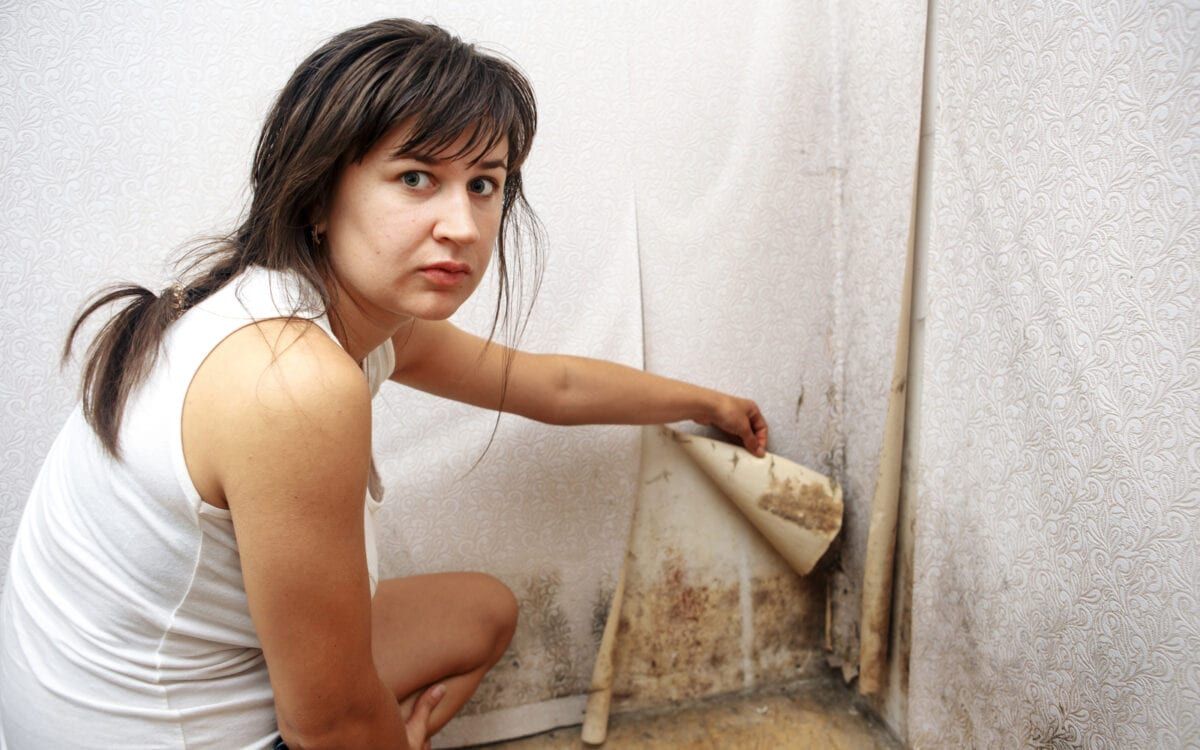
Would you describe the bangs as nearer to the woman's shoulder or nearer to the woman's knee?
the woman's shoulder

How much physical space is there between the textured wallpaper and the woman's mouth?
639 mm

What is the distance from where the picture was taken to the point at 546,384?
123 centimetres

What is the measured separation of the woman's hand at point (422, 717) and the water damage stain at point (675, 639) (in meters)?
0.36

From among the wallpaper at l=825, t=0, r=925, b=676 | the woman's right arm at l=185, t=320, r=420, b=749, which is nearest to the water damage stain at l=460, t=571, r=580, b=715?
the wallpaper at l=825, t=0, r=925, b=676

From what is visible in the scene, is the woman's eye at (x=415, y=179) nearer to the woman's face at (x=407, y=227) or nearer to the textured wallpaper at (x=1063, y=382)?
the woman's face at (x=407, y=227)

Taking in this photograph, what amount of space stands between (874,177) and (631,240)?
39cm

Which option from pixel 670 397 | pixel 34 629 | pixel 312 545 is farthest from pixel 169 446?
pixel 670 397

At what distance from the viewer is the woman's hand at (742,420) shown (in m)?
1.34

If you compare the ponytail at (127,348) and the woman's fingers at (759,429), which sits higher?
the ponytail at (127,348)

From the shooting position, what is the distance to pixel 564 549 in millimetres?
1409

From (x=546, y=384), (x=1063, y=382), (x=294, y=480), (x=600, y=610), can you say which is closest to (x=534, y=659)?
(x=600, y=610)

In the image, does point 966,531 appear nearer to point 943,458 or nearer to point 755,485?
point 943,458

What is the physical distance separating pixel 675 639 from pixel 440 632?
0.47m

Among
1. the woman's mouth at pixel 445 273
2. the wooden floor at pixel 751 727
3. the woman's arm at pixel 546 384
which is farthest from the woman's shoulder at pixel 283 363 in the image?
the wooden floor at pixel 751 727
